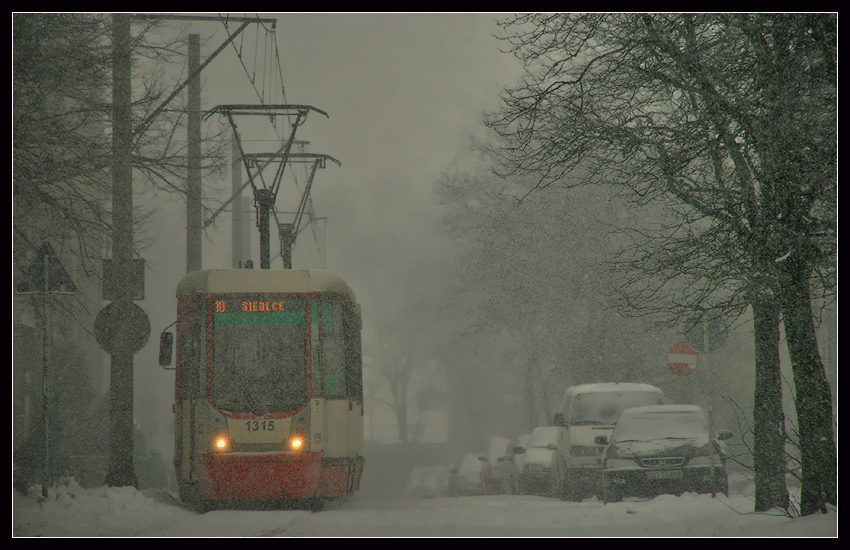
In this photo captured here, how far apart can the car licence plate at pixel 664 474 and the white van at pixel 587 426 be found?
2067 mm

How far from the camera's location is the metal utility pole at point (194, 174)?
17969 mm

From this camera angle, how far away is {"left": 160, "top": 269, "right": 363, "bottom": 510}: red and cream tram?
12672 millimetres

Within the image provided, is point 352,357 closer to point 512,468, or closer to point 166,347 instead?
point 166,347

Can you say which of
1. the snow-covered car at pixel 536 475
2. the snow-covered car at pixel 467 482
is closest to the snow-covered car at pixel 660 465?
the snow-covered car at pixel 536 475

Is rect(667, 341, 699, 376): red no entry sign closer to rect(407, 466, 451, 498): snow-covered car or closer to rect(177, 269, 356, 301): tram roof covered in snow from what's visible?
rect(177, 269, 356, 301): tram roof covered in snow

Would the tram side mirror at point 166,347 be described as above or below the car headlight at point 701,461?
above

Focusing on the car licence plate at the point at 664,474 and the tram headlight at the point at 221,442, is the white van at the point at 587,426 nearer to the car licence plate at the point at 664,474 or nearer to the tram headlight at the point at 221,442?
the car licence plate at the point at 664,474

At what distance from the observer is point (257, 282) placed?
1309cm

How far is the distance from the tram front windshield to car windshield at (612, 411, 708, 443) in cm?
620

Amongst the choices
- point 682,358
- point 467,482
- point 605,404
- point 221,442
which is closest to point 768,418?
point 682,358
